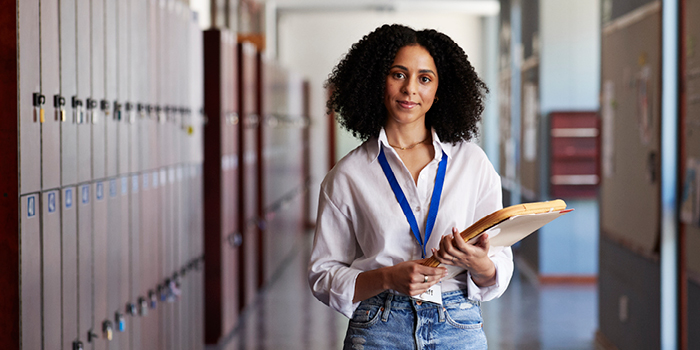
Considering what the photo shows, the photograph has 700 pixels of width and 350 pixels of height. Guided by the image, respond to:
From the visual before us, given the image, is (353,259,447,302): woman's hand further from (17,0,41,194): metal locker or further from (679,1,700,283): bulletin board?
(679,1,700,283): bulletin board

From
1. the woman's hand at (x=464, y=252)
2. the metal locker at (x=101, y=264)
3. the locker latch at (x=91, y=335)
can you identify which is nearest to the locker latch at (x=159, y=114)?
the metal locker at (x=101, y=264)

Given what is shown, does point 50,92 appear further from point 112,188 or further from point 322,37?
point 322,37

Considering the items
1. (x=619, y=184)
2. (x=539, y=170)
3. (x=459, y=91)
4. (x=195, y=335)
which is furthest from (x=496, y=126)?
(x=459, y=91)

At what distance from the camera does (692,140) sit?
3369 millimetres

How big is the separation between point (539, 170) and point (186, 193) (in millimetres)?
4201

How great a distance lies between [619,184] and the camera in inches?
178

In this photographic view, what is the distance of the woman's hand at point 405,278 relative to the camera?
1595mm

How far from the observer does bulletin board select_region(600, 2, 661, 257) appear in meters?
3.82

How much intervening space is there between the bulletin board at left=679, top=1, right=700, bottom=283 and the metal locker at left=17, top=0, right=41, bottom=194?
2686 mm

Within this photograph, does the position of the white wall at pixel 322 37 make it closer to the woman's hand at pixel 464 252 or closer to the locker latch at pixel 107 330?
the locker latch at pixel 107 330

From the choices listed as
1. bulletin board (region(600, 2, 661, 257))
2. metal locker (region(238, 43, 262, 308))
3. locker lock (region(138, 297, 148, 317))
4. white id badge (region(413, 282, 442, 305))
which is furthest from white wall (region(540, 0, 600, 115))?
white id badge (region(413, 282, 442, 305))

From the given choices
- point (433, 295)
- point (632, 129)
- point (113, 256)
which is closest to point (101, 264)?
point (113, 256)

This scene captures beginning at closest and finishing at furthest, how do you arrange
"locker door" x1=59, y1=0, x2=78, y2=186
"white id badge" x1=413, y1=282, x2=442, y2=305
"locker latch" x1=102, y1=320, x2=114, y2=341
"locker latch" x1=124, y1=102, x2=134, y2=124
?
"white id badge" x1=413, y1=282, x2=442, y2=305 → "locker door" x1=59, y1=0, x2=78, y2=186 → "locker latch" x1=102, y1=320, x2=114, y2=341 → "locker latch" x1=124, y1=102, x2=134, y2=124

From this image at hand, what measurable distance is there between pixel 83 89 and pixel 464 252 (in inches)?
67.8
